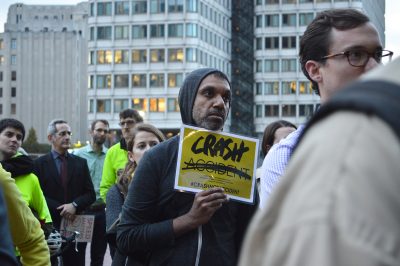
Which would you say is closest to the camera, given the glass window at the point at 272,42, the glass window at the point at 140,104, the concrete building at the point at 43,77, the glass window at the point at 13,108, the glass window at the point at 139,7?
the glass window at the point at 140,104

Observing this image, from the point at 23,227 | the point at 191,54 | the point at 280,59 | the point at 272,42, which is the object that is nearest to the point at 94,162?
the point at 23,227

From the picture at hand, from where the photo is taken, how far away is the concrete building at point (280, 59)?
301 feet

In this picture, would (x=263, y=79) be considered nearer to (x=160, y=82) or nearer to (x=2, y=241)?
(x=160, y=82)

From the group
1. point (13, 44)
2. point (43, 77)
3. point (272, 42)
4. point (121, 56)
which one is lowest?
point (43, 77)

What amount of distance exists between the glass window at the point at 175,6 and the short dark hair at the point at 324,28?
85.0 m

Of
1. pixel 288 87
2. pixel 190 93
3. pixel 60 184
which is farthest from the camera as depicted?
pixel 288 87

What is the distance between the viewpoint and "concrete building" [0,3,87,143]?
13662 cm

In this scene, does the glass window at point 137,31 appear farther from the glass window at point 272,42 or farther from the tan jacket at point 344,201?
the tan jacket at point 344,201

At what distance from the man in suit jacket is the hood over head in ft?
18.0

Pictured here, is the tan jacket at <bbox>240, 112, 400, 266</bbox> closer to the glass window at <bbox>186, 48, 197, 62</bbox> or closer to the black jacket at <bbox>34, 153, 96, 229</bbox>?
the black jacket at <bbox>34, 153, 96, 229</bbox>

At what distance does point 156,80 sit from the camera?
86.8m

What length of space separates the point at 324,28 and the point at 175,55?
84.1 metres

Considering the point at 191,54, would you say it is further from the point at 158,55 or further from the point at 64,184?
the point at 64,184

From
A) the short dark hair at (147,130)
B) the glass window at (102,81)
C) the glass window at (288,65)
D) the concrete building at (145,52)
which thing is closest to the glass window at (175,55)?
the concrete building at (145,52)
